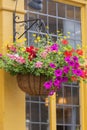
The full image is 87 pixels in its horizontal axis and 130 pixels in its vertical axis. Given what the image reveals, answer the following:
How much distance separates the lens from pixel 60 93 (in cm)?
698

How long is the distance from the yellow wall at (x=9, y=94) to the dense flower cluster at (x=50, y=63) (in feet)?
0.91

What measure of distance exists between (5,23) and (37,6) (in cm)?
44

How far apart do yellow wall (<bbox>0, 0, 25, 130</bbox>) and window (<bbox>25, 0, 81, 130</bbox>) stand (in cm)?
48

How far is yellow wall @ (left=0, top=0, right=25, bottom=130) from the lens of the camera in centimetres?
593

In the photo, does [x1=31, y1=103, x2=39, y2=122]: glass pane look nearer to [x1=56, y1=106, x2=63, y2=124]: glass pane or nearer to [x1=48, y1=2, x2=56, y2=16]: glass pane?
[x1=56, y1=106, x2=63, y2=124]: glass pane

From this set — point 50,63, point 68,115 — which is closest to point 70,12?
point 68,115

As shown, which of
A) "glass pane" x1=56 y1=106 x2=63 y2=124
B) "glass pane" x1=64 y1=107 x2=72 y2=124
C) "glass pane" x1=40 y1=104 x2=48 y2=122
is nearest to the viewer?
"glass pane" x1=40 y1=104 x2=48 y2=122

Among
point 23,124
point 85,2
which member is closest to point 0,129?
point 23,124

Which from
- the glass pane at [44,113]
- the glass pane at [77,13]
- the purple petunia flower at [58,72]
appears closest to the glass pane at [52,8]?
the glass pane at [77,13]

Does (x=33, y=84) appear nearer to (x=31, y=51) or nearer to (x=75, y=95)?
(x=31, y=51)

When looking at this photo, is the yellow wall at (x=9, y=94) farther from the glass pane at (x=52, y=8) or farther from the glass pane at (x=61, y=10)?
the glass pane at (x=61, y=10)

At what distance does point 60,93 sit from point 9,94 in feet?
3.88

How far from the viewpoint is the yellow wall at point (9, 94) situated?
19.5ft

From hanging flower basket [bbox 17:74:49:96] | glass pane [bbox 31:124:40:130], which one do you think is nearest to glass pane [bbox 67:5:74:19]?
glass pane [bbox 31:124:40:130]
